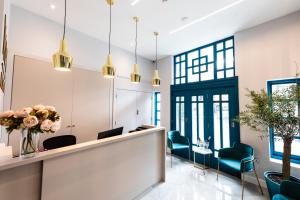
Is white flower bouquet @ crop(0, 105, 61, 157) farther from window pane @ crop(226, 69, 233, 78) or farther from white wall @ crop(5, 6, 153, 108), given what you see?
window pane @ crop(226, 69, 233, 78)

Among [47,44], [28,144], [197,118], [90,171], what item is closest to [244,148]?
[197,118]

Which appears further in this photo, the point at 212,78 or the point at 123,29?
the point at 212,78

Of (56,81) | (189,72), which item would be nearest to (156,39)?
(189,72)

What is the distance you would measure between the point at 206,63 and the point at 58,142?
427cm

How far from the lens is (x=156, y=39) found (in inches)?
157

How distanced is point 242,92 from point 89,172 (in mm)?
3540

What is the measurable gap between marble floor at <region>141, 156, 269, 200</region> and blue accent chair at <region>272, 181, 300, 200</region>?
963 mm

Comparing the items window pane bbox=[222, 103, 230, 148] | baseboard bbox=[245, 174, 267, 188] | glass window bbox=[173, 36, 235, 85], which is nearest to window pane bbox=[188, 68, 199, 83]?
glass window bbox=[173, 36, 235, 85]

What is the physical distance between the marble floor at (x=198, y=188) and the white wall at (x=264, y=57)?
610mm

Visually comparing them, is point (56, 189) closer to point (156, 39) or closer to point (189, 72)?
point (156, 39)

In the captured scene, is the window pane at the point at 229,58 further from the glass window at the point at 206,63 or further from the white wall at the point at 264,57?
the white wall at the point at 264,57

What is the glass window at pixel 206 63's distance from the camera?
152 inches

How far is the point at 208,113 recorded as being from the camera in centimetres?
417

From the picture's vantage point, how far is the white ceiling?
2578mm
